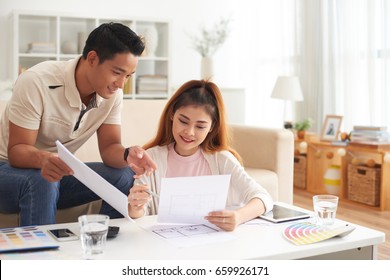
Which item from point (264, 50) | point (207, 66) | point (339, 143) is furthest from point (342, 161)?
point (264, 50)

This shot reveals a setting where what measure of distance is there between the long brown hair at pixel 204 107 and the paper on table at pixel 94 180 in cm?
57

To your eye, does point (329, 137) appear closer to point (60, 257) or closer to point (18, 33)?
point (18, 33)

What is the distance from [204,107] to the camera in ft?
6.42

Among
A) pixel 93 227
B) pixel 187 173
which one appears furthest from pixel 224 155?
pixel 93 227

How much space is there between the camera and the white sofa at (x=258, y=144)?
292cm

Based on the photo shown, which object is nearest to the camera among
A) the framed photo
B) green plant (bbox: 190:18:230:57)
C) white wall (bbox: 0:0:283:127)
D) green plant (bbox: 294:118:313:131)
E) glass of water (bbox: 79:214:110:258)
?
glass of water (bbox: 79:214:110:258)

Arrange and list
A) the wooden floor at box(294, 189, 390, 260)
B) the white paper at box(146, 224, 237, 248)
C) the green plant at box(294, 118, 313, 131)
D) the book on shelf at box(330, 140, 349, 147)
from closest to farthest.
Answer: the white paper at box(146, 224, 237, 248)
the wooden floor at box(294, 189, 390, 260)
the book on shelf at box(330, 140, 349, 147)
the green plant at box(294, 118, 313, 131)

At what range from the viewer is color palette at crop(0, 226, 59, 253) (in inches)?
53.5

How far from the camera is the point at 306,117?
5.11 metres

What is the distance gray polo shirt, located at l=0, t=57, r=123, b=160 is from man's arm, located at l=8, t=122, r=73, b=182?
0.03 meters

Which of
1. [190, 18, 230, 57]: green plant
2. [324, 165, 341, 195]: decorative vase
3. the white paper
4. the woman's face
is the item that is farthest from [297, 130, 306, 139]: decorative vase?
the white paper

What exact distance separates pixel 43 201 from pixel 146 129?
1.18 m

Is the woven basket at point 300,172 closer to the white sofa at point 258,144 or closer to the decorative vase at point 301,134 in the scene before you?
the decorative vase at point 301,134

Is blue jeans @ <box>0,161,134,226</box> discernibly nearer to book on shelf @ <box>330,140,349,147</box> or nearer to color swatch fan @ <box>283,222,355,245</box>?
color swatch fan @ <box>283,222,355,245</box>
